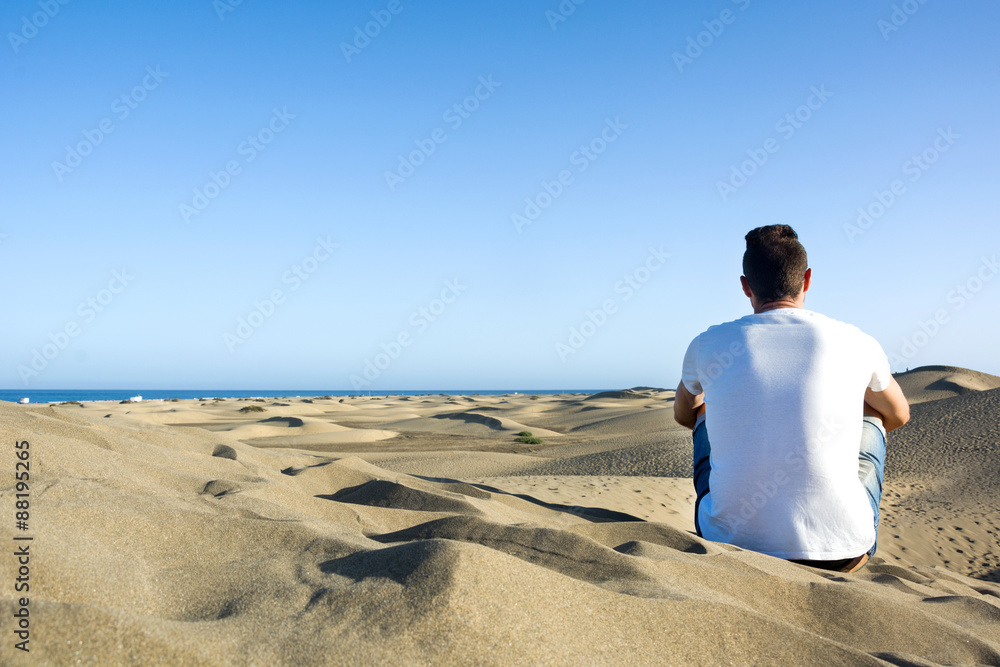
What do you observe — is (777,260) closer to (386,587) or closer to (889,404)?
(889,404)

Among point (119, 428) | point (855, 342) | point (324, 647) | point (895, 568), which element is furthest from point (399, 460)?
point (324, 647)

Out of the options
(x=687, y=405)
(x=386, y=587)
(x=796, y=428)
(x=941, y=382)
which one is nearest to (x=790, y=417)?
(x=796, y=428)

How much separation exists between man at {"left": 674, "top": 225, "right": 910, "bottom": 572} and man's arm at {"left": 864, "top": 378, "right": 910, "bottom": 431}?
1cm

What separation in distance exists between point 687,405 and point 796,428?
30.1 inches

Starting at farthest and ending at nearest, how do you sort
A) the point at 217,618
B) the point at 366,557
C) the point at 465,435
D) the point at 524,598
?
the point at 465,435
the point at 366,557
the point at 524,598
the point at 217,618

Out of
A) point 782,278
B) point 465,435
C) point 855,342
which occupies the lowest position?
point 465,435

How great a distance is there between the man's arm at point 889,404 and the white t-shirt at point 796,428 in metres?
0.10

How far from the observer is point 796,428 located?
270 centimetres

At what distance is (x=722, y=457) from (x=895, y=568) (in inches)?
64.7

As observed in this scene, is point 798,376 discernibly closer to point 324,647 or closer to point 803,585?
point 803,585

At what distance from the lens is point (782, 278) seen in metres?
2.99

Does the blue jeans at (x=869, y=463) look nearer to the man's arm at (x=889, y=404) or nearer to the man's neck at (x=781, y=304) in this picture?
the man's arm at (x=889, y=404)

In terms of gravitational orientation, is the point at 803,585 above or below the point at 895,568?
above

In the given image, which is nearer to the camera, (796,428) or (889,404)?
(796,428)
